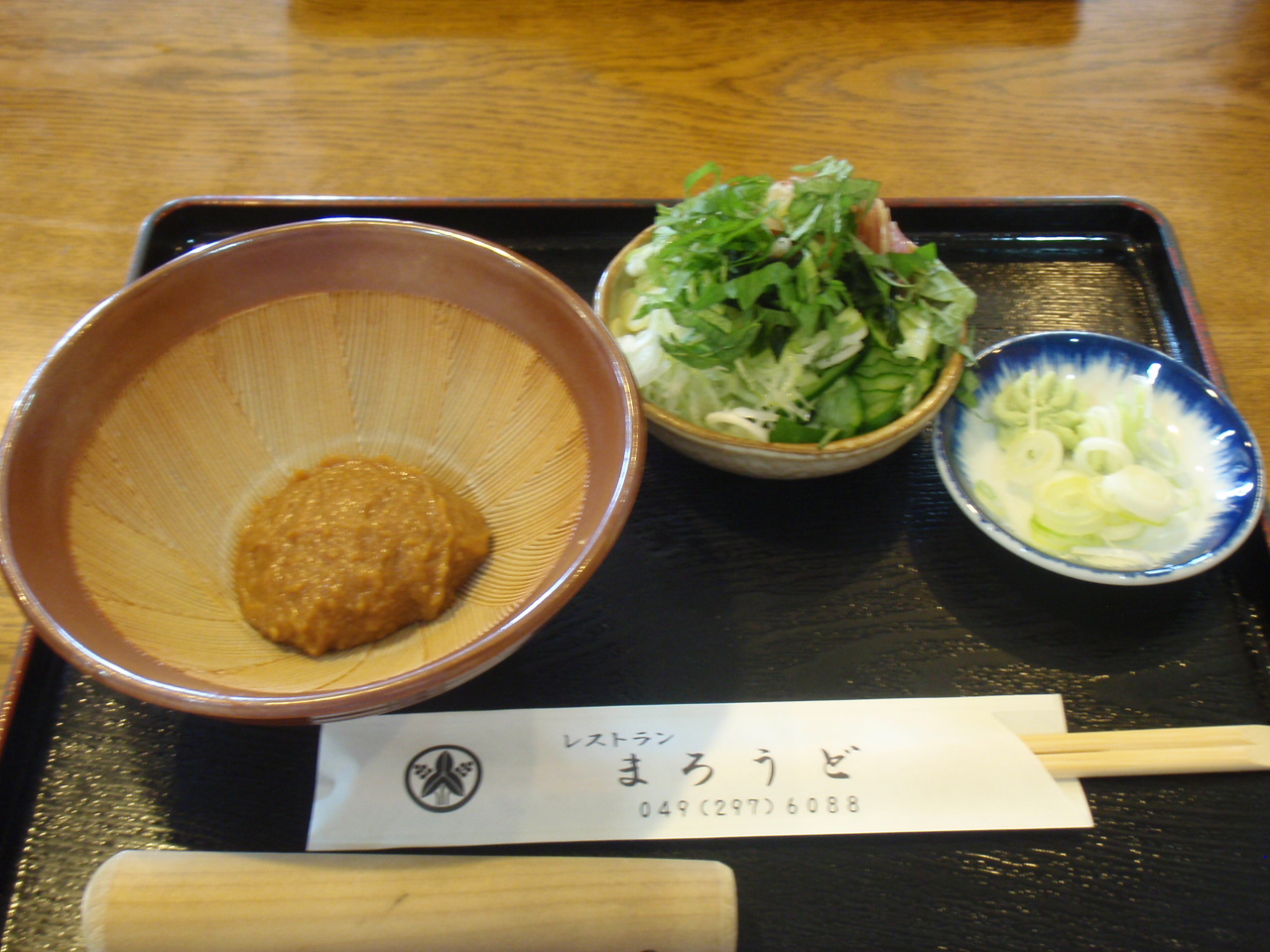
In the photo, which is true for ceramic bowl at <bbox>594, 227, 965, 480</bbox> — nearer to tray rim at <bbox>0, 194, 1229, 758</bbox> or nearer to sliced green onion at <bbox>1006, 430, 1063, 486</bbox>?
sliced green onion at <bbox>1006, 430, 1063, 486</bbox>

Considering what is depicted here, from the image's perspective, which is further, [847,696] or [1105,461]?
[1105,461]

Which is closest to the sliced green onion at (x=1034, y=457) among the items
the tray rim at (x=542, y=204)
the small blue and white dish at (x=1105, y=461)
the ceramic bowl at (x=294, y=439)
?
the small blue and white dish at (x=1105, y=461)

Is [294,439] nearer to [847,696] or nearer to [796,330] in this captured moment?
[796,330]

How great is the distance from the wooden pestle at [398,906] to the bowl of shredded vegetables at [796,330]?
69cm

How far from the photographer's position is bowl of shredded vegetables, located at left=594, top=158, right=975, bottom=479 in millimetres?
1438

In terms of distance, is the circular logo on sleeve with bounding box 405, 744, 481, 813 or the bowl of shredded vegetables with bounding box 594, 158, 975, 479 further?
the bowl of shredded vegetables with bounding box 594, 158, 975, 479

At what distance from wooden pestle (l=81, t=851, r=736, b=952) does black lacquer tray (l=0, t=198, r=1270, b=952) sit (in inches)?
6.0

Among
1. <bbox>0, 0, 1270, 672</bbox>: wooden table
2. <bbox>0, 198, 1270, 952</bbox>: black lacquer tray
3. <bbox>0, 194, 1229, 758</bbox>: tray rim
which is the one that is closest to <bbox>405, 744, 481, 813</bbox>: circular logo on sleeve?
<bbox>0, 198, 1270, 952</bbox>: black lacquer tray

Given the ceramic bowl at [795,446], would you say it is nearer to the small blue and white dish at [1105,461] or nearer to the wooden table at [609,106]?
the small blue and white dish at [1105,461]

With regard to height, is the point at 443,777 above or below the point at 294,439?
below

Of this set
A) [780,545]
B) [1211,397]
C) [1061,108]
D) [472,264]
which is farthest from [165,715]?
[1061,108]

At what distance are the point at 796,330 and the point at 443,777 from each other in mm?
960

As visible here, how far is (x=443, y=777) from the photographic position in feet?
3.90

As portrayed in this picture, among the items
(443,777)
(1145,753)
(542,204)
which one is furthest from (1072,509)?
(542,204)
